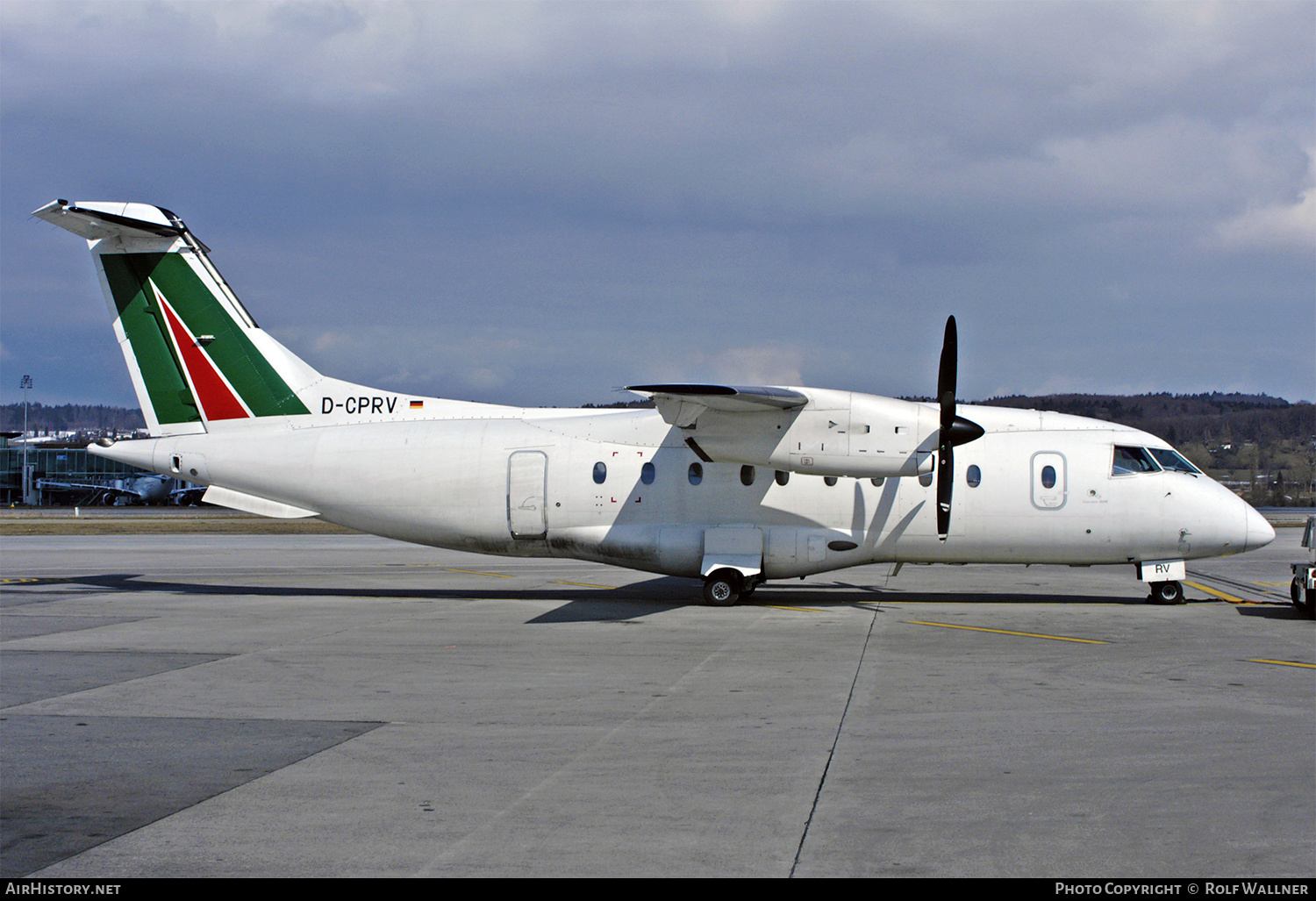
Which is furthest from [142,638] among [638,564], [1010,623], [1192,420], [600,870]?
[1192,420]

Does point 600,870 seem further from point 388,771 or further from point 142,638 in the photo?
point 142,638

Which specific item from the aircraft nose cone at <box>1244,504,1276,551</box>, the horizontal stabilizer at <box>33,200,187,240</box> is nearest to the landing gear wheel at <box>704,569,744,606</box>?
the aircraft nose cone at <box>1244,504,1276,551</box>

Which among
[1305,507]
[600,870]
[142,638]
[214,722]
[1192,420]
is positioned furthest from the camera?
[1192,420]

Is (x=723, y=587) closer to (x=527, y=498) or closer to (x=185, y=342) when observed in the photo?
(x=527, y=498)

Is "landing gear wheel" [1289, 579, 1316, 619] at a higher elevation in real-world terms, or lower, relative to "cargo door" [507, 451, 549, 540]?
lower

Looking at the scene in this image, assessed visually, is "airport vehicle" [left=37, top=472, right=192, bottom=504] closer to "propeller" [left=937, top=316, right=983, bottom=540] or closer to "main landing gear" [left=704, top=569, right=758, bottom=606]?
"main landing gear" [left=704, top=569, right=758, bottom=606]

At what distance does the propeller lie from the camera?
1625cm

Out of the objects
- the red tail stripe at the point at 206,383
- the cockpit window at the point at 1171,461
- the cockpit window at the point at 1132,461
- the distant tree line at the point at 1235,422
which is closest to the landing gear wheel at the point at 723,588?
the cockpit window at the point at 1132,461

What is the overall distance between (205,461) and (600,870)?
1723 cm

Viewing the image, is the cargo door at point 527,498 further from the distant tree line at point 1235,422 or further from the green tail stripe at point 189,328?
the distant tree line at point 1235,422

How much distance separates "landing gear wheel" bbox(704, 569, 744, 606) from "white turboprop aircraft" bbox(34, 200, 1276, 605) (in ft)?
0.12

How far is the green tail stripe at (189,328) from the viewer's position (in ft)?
68.0

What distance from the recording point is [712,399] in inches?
665

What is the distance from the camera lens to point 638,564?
63.9 ft
